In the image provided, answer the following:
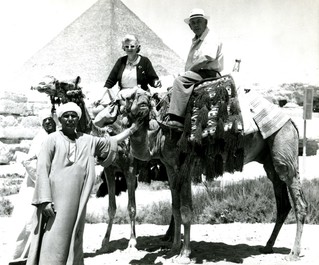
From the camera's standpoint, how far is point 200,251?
759cm

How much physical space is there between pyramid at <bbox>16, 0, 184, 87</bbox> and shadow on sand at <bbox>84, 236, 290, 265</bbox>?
7544cm

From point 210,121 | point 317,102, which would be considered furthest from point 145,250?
point 317,102

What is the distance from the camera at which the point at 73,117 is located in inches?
210

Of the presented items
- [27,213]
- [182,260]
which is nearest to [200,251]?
[182,260]

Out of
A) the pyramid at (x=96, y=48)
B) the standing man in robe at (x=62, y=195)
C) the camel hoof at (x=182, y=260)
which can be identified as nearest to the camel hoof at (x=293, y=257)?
the camel hoof at (x=182, y=260)

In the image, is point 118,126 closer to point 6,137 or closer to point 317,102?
point 6,137

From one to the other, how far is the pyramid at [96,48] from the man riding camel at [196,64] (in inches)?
3005

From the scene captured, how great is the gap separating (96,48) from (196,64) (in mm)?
88794

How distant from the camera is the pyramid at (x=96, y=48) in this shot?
3474 inches

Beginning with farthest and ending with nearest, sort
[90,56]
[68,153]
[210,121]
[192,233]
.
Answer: [90,56] < [192,233] < [210,121] < [68,153]

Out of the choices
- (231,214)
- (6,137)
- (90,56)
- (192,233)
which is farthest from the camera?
(90,56)

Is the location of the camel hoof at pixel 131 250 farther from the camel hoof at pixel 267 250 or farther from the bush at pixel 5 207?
the bush at pixel 5 207

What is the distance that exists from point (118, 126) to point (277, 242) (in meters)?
2.99

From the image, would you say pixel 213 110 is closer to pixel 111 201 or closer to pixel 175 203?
pixel 175 203
